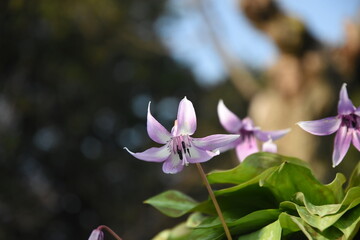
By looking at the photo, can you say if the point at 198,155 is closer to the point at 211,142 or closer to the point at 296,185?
the point at 211,142

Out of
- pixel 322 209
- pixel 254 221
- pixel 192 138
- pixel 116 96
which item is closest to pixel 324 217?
pixel 322 209

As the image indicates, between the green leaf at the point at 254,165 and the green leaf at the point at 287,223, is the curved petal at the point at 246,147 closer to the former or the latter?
the green leaf at the point at 254,165

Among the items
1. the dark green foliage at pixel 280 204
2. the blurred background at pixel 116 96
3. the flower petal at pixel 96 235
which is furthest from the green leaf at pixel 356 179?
the blurred background at pixel 116 96

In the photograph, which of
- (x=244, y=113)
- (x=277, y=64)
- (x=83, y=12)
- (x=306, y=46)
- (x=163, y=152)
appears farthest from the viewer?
(x=244, y=113)

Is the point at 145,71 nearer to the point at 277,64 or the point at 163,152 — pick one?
the point at 277,64

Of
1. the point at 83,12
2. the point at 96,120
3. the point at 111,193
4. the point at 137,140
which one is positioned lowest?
the point at 111,193

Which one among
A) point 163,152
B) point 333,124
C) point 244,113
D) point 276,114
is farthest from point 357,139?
point 244,113
